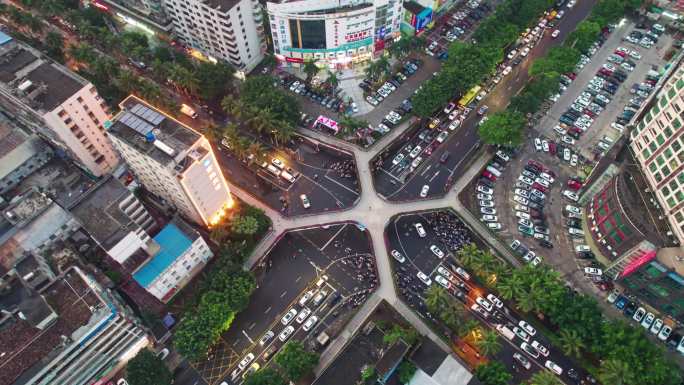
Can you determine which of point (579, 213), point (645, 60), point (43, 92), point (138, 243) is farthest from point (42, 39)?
point (645, 60)

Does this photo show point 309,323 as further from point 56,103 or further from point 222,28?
point 222,28

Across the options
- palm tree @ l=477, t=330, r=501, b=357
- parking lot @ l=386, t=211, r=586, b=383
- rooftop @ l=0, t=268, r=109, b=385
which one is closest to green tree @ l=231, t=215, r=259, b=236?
rooftop @ l=0, t=268, r=109, b=385

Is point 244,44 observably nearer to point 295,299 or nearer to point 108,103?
point 108,103

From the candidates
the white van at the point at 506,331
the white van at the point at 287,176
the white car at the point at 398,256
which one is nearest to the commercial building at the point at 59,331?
the white van at the point at 287,176

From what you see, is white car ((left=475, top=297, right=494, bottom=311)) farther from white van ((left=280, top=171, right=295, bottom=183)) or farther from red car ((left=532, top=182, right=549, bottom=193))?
white van ((left=280, top=171, right=295, bottom=183))

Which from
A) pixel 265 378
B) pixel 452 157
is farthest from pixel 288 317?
pixel 452 157
